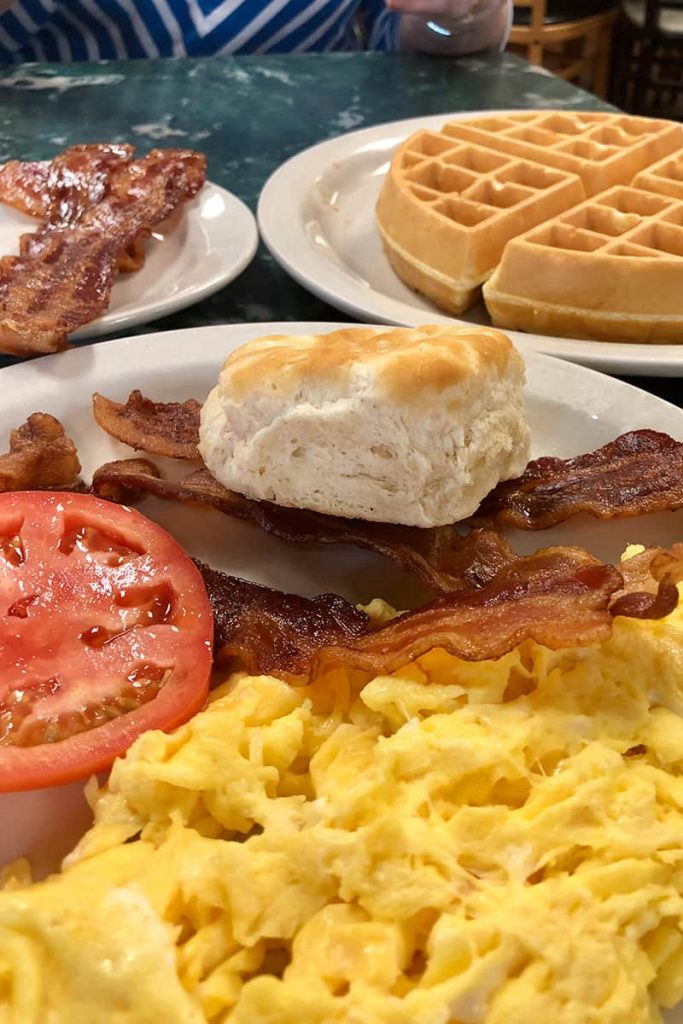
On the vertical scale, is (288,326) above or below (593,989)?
above

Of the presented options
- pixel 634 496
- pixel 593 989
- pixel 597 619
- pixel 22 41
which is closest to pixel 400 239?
pixel 634 496

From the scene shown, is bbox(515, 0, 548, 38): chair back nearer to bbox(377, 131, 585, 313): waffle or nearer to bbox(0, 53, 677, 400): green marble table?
bbox(0, 53, 677, 400): green marble table

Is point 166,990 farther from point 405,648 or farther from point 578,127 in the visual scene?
point 578,127

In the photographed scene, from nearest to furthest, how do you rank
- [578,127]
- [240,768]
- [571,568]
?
[240,768]
[571,568]
[578,127]

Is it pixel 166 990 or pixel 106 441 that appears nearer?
pixel 166 990

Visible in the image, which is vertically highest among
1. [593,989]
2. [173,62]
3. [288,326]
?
[173,62]

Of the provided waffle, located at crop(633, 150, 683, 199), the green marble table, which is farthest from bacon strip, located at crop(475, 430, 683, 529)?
the green marble table

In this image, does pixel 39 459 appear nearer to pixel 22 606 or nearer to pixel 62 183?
pixel 22 606

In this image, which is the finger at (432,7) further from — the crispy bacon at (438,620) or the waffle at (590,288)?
the crispy bacon at (438,620)
